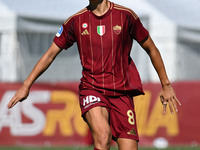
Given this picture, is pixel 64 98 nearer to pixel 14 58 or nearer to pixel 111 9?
pixel 14 58

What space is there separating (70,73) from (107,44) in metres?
10.0

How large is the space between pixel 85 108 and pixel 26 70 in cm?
959

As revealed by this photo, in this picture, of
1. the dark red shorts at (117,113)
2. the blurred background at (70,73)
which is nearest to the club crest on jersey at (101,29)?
the dark red shorts at (117,113)

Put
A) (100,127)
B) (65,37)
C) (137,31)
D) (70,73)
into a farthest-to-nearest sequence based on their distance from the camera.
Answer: (70,73) → (65,37) → (137,31) → (100,127)

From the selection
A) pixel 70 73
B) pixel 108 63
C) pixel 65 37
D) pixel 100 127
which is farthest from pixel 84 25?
pixel 70 73

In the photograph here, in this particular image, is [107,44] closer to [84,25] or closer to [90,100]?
[84,25]

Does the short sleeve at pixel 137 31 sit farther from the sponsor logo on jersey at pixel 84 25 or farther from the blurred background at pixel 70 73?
the blurred background at pixel 70 73

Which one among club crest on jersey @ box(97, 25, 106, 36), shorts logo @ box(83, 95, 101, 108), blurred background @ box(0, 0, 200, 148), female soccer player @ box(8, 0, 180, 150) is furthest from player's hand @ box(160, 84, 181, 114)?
blurred background @ box(0, 0, 200, 148)

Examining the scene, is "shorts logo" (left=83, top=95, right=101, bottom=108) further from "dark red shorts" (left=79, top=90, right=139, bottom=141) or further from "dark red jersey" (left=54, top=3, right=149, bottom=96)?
"dark red jersey" (left=54, top=3, right=149, bottom=96)

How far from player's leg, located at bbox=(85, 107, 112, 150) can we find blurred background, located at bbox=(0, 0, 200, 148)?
7052mm

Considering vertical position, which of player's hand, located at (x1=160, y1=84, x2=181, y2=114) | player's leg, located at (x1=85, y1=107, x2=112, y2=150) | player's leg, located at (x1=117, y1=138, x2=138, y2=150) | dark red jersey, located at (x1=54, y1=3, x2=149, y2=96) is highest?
dark red jersey, located at (x1=54, y1=3, x2=149, y2=96)

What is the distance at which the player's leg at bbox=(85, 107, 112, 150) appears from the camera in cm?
561

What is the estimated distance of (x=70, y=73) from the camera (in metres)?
15.8

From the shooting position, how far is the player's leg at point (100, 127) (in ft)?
18.4
